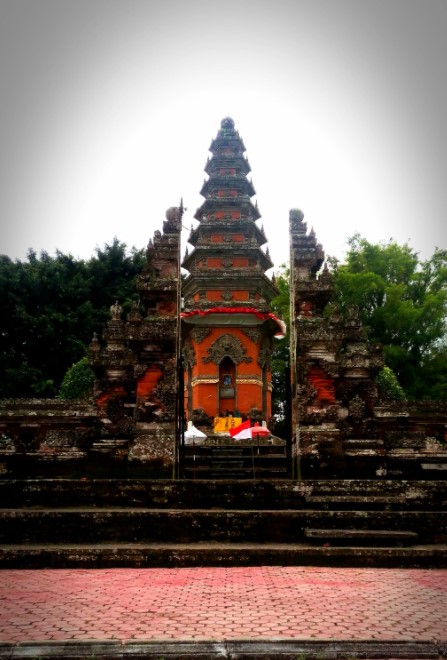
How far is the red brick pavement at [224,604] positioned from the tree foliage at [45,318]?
72.2ft

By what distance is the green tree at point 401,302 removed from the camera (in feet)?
92.6

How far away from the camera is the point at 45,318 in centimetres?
2814

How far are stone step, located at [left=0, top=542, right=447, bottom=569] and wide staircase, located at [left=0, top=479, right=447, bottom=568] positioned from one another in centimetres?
1

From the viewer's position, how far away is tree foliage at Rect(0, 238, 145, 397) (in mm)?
26969

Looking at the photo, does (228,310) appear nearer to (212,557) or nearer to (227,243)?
(227,243)

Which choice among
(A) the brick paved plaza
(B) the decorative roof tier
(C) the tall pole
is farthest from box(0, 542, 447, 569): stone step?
(B) the decorative roof tier

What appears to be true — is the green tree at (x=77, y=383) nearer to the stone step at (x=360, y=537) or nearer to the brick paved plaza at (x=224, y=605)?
the brick paved plaza at (x=224, y=605)

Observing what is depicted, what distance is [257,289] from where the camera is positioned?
67.8 feet

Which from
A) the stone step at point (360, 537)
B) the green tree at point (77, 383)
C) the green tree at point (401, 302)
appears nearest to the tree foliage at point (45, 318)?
the green tree at point (77, 383)

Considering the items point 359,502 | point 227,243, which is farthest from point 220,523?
point 227,243

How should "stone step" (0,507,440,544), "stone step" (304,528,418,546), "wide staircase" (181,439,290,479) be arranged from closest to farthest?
"stone step" (304,528,418,546) → "stone step" (0,507,440,544) → "wide staircase" (181,439,290,479)

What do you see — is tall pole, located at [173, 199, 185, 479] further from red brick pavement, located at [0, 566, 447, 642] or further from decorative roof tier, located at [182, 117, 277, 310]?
decorative roof tier, located at [182, 117, 277, 310]

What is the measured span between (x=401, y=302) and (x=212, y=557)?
81.1 ft

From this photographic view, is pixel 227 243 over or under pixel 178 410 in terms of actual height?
over
